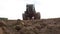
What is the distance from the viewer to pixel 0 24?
1093 cm

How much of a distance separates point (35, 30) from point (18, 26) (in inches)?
36.7

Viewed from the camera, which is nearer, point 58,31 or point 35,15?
point 58,31

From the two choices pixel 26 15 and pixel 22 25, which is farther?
pixel 26 15

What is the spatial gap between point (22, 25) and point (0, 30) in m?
1.24

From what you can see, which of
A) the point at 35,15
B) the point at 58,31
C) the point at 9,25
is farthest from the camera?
the point at 35,15

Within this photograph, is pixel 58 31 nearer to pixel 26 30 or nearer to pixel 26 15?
pixel 26 30

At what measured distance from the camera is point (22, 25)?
10.9 m

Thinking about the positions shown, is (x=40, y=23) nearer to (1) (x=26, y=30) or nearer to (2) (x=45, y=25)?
(2) (x=45, y=25)

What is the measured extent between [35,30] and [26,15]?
4576 mm

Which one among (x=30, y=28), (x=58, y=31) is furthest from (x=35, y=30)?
(x=58, y=31)

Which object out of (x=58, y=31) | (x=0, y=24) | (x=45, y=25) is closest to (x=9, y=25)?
(x=0, y=24)

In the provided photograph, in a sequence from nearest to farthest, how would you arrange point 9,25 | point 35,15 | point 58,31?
point 58,31 → point 9,25 → point 35,15

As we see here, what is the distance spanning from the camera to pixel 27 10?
14945 mm

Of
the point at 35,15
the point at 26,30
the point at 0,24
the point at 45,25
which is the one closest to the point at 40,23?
the point at 45,25
